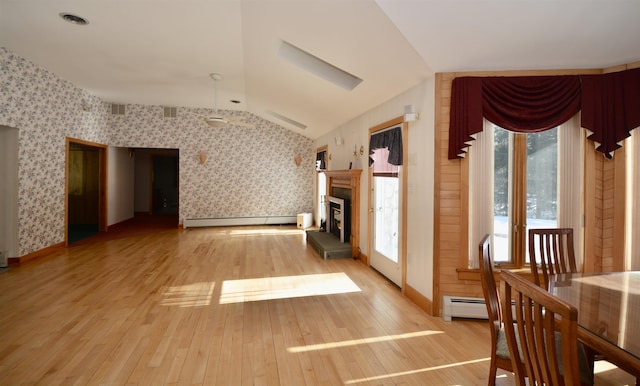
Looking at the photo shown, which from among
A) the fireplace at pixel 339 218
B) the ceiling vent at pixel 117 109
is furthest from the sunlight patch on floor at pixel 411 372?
the ceiling vent at pixel 117 109

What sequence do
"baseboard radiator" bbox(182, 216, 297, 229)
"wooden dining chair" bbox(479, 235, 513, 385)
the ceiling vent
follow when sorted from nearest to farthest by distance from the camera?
1. "wooden dining chair" bbox(479, 235, 513, 385)
2. the ceiling vent
3. "baseboard radiator" bbox(182, 216, 297, 229)

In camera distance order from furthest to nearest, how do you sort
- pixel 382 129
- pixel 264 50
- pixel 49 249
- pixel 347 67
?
pixel 49 249 → pixel 382 129 → pixel 264 50 → pixel 347 67

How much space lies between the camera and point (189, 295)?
12.6ft

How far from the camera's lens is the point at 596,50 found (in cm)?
288

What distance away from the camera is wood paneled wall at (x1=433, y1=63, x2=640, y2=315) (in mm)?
3186

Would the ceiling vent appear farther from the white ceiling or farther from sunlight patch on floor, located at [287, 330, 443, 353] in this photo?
sunlight patch on floor, located at [287, 330, 443, 353]

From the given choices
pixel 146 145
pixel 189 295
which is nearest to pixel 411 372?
pixel 189 295

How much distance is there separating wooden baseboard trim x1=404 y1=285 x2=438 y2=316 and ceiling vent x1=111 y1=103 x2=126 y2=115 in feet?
25.7

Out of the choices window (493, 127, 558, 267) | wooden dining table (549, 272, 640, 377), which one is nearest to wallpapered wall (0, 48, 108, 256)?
window (493, 127, 558, 267)

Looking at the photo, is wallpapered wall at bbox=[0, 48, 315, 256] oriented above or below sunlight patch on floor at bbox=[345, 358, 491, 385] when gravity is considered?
above

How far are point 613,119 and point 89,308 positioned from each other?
5.37m

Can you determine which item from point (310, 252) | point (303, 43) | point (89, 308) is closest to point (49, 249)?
point (89, 308)

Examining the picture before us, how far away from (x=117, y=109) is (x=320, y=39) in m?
6.68

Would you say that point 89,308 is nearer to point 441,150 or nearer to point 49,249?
point 49,249
